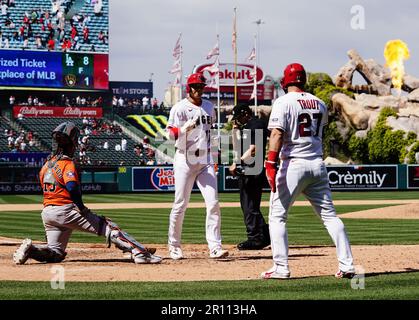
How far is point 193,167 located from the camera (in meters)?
9.45

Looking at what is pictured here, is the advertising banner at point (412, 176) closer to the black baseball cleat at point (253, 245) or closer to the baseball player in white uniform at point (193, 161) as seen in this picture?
the black baseball cleat at point (253, 245)

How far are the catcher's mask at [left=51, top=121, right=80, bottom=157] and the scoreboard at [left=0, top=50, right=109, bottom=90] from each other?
45091mm

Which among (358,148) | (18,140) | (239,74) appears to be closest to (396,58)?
(358,148)

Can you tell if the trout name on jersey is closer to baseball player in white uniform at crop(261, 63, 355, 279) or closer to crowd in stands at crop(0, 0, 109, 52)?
baseball player in white uniform at crop(261, 63, 355, 279)

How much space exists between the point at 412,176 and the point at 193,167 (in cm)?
2882

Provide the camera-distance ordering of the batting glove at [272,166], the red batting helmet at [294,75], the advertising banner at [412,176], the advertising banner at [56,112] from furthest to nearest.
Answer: the advertising banner at [56,112], the advertising banner at [412,176], the red batting helmet at [294,75], the batting glove at [272,166]

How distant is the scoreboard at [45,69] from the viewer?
5253cm

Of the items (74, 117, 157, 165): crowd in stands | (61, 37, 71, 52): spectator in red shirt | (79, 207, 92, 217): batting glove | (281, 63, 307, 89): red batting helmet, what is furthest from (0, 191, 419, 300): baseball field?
(61, 37, 71, 52): spectator in red shirt

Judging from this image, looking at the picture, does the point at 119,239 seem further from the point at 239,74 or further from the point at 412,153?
the point at 239,74

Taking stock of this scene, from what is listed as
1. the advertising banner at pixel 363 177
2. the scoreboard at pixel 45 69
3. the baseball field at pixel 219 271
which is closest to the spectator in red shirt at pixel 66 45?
the scoreboard at pixel 45 69

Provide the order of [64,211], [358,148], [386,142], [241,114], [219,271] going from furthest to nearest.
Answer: [358,148]
[386,142]
[241,114]
[64,211]
[219,271]

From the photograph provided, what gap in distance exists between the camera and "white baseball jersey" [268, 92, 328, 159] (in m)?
7.60

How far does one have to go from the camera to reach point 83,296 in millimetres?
6570
